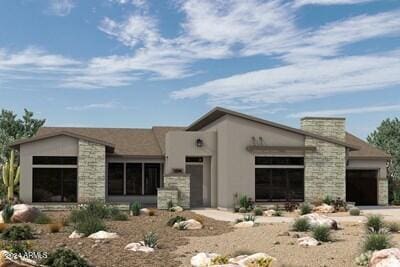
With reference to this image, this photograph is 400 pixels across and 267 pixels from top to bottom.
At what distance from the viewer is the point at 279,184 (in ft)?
99.3

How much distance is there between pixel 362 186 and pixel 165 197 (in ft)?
37.6

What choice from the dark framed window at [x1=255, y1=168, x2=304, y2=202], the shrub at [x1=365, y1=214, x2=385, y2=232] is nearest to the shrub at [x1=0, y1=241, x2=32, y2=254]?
the shrub at [x1=365, y1=214, x2=385, y2=232]

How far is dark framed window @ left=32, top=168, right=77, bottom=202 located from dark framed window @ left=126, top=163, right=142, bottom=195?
441 centimetres

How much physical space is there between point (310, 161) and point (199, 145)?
565 cm

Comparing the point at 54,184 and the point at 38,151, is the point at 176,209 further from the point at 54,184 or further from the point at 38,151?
the point at 38,151

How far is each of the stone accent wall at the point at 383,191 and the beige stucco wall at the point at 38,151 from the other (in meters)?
16.5

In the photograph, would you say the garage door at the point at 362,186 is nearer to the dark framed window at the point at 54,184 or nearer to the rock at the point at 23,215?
the dark framed window at the point at 54,184

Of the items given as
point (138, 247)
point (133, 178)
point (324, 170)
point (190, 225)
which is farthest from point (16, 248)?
point (133, 178)

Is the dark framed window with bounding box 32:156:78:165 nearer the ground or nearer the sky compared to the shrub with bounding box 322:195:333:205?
nearer the sky

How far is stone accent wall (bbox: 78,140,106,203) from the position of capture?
29.9 meters

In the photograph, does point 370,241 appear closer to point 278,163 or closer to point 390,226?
point 390,226

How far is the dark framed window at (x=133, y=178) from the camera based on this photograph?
111ft

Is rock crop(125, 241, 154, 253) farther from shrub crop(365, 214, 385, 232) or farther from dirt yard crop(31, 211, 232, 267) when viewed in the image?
shrub crop(365, 214, 385, 232)

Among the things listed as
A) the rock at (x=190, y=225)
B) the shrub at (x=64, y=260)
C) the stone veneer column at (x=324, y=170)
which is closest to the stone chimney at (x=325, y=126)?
the stone veneer column at (x=324, y=170)
